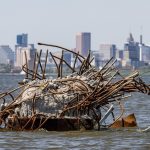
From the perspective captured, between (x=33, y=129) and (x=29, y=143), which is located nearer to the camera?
(x=29, y=143)

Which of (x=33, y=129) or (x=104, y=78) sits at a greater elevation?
(x=104, y=78)

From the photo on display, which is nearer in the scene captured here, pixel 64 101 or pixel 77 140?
pixel 77 140

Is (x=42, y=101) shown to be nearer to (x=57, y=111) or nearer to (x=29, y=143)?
(x=57, y=111)

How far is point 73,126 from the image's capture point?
26.0 m

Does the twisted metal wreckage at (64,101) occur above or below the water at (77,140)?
above

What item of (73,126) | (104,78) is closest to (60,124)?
(73,126)

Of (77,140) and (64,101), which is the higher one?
(64,101)

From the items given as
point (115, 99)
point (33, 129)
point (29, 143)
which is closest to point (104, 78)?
point (115, 99)

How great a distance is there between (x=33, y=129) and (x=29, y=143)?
282 cm

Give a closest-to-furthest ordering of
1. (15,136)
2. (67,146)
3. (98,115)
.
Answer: (67,146) → (15,136) → (98,115)

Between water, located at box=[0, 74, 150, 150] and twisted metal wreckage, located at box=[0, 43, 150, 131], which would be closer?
water, located at box=[0, 74, 150, 150]

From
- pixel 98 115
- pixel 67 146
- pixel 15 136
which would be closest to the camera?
pixel 67 146

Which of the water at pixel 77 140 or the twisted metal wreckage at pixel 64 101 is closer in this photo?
the water at pixel 77 140

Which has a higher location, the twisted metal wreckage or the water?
the twisted metal wreckage
